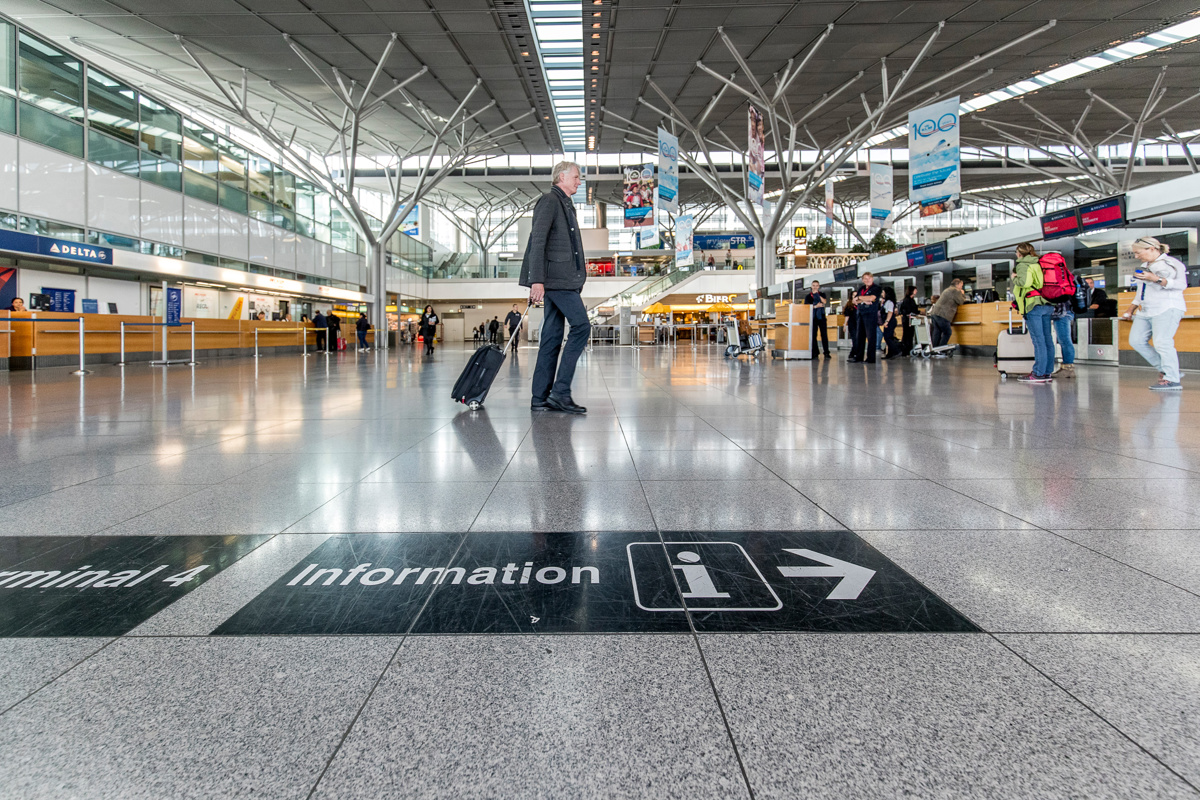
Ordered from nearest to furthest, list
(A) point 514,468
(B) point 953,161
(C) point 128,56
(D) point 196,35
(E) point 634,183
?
(A) point 514,468 → (B) point 953,161 → (D) point 196,35 → (C) point 128,56 → (E) point 634,183

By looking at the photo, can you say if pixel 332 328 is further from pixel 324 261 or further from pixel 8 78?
pixel 8 78

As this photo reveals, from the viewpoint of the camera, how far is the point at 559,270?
675cm

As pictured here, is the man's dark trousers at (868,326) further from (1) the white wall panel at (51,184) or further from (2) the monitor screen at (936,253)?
(1) the white wall panel at (51,184)

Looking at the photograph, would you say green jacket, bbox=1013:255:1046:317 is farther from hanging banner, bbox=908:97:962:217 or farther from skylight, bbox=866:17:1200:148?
skylight, bbox=866:17:1200:148

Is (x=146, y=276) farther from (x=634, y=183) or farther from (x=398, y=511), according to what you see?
(x=398, y=511)

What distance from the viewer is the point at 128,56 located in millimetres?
25703

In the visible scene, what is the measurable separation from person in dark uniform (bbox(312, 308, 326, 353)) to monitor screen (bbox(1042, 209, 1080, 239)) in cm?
2564

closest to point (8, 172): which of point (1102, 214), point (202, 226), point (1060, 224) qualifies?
point (202, 226)

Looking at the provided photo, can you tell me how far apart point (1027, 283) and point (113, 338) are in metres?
20.6

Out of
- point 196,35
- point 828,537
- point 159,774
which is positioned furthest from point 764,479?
point 196,35

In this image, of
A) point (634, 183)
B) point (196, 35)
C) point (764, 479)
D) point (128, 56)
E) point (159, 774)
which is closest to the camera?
point (159, 774)

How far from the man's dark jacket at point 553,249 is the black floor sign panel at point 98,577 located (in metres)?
4.34

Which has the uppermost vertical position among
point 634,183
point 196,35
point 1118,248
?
point 196,35

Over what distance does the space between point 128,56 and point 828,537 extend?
31309 millimetres
